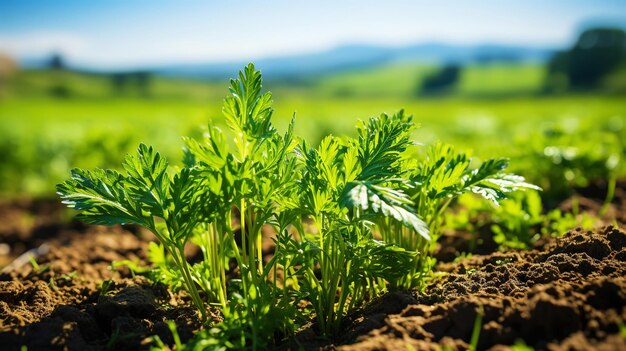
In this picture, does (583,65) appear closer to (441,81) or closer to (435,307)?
(441,81)

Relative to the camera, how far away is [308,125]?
36.5 ft

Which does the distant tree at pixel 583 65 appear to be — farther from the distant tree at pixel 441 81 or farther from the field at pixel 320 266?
the field at pixel 320 266

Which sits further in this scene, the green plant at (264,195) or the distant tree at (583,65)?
the distant tree at (583,65)

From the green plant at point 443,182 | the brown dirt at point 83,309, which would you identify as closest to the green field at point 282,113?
the green plant at point 443,182

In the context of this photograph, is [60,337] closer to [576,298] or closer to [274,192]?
[274,192]

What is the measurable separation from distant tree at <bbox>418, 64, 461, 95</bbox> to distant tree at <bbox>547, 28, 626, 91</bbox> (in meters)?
9.91

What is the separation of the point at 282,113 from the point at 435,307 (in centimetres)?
2017

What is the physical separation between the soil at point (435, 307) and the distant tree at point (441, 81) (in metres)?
51.1

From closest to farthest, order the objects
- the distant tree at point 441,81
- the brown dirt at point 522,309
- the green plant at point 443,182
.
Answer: the brown dirt at point 522,309 < the green plant at point 443,182 < the distant tree at point 441,81

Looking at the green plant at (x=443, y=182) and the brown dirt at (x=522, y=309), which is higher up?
the green plant at (x=443, y=182)

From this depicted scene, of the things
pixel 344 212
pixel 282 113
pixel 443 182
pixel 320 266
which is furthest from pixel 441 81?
pixel 344 212

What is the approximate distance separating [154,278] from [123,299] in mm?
305

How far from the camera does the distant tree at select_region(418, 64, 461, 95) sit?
5219cm

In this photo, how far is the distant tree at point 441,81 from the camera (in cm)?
5219
